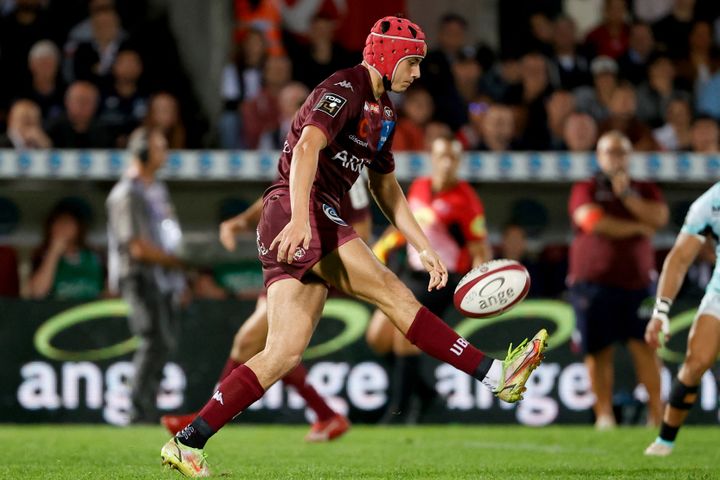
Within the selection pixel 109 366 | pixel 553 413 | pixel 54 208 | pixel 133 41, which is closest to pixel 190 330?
pixel 109 366

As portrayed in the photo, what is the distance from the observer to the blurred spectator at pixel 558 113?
1498 centimetres

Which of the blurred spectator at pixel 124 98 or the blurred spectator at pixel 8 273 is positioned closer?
the blurred spectator at pixel 8 273

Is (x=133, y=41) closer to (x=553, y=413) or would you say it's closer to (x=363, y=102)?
(x=553, y=413)

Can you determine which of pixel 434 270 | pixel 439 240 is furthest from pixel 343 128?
pixel 439 240

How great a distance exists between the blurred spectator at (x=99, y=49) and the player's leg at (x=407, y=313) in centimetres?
844

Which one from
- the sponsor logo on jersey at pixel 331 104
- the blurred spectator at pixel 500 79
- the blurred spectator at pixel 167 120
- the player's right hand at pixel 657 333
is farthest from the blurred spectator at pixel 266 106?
the sponsor logo on jersey at pixel 331 104

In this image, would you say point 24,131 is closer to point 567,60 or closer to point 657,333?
point 567,60

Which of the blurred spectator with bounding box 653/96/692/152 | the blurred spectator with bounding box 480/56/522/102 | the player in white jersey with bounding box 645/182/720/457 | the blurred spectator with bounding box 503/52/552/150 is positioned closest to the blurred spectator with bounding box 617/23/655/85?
the blurred spectator with bounding box 653/96/692/152

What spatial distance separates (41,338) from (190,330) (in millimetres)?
1279

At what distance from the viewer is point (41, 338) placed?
12125mm

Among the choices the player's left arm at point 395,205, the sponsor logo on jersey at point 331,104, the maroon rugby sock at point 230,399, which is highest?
the sponsor logo on jersey at point 331,104

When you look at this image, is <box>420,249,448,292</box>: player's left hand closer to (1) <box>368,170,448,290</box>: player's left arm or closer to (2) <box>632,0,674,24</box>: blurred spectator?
(1) <box>368,170,448,290</box>: player's left arm

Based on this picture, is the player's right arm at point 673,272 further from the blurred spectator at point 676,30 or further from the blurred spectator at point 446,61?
the blurred spectator at point 676,30

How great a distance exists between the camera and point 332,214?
6.88 metres
